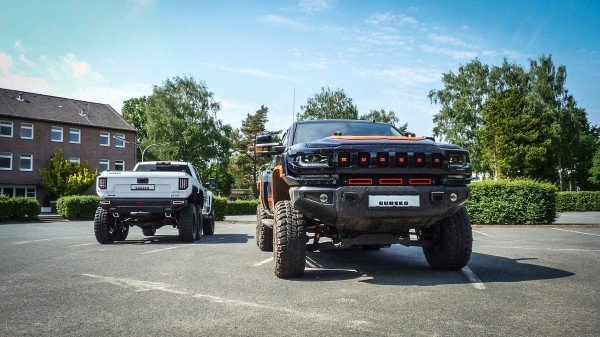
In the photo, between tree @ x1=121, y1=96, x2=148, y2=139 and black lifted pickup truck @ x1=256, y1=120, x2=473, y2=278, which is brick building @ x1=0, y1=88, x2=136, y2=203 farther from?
black lifted pickup truck @ x1=256, y1=120, x2=473, y2=278

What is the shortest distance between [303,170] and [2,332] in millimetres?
2888

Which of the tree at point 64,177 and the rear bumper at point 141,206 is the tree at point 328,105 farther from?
the rear bumper at point 141,206

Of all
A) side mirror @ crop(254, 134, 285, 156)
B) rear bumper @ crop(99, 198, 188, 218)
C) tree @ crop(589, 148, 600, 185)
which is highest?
tree @ crop(589, 148, 600, 185)

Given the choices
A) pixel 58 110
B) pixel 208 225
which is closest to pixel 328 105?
pixel 58 110

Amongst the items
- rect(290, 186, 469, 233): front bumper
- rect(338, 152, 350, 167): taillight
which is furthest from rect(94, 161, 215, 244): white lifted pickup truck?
rect(338, 152, 350, 167): taillight

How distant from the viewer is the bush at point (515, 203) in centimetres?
1681

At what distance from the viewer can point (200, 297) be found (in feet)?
13.5

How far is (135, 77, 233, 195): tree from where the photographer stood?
50272 millimetres

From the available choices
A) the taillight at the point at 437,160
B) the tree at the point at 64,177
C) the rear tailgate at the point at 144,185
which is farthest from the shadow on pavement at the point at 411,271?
the tree at the point at 64,177

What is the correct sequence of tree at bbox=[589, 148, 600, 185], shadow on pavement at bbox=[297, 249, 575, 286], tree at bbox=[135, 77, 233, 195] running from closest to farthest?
1. shadow on pavement at bbox=[297, 249, 575, 286]
2. tree at bbox=[135, 77, 233, 195]
3. tree at bbox=[589, 148, 600, 185]

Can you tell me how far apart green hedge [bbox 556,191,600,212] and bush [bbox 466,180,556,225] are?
25.2 metres

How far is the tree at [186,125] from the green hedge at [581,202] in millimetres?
35974

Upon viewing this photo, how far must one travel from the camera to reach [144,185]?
9.73 m

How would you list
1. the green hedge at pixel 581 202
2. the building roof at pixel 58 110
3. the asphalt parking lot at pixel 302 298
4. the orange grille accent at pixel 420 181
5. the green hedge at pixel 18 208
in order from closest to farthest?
the asphalt parking lot at pixel 302 298 → the orange grille accent at pixel 420 181 → the green hedge at pixel 18 208 → the green hedge at pixel 581 202 → the building roof at pixel 58 110
